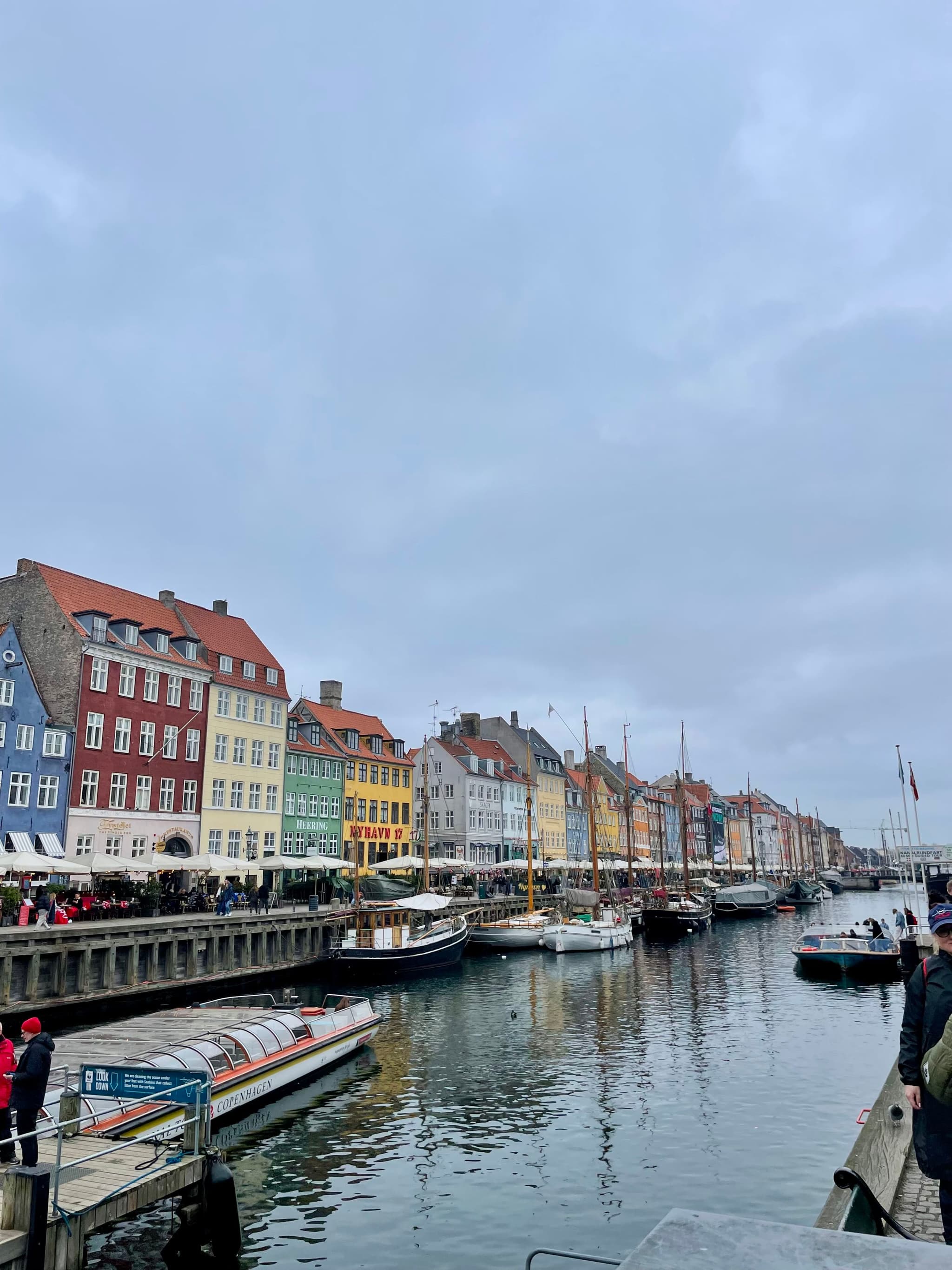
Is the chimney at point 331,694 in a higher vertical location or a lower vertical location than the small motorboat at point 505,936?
higher

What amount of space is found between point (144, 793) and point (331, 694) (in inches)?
1245

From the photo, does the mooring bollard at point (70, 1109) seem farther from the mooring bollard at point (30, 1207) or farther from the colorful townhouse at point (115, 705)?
the colorful townhouse at point (115, 705)

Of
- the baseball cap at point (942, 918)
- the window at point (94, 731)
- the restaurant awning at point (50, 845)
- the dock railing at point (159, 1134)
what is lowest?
the dock railing at point (159, 1134)

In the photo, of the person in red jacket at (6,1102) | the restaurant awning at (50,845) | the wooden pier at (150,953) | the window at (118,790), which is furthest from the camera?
the window at (118,790)

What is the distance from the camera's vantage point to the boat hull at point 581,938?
189ft

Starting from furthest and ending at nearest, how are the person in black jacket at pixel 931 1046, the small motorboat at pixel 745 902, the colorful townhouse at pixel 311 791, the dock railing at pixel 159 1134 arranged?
the small motorboat at pixel 745 902 → the colorful townhouse at pixel 311 791 → the dock railing at pixel 159 1134 → the person in black jacket at pixel 931 1046

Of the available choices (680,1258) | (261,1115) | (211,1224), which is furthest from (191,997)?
(680,1258)

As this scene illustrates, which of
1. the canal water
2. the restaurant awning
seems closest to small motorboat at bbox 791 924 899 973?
the canal water

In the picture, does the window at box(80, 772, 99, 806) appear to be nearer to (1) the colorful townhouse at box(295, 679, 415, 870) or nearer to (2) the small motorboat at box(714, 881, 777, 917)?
(1) the colorful townhouse at box(295, 679, 415, 870)

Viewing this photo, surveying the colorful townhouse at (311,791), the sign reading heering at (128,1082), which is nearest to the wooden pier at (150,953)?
the sign reading heering at (128,1082)

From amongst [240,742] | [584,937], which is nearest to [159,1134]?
[584,937]

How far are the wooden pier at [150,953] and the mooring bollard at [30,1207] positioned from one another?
69.7 feet

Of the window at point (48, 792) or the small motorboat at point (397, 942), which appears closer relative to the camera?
the small motorboat at point (397, 942)

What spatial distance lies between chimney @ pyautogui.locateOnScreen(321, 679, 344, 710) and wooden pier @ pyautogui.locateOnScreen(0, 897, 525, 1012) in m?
35.9
